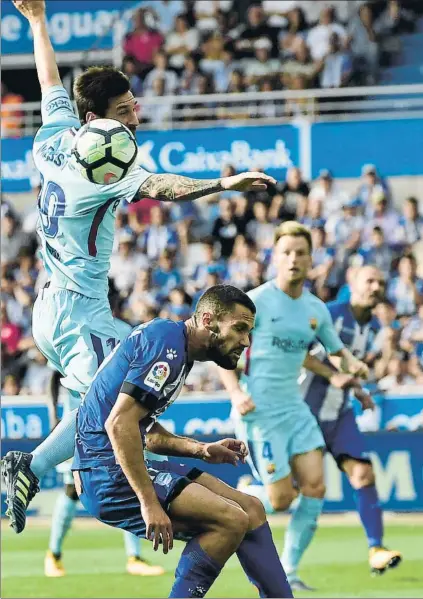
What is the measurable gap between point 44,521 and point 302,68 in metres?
9.03

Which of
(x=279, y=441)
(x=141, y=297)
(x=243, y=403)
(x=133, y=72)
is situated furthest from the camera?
(x=133, y=72)

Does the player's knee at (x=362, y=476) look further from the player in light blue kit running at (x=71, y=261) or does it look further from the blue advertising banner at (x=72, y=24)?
the blue advertising banner at (x=72, y=24)

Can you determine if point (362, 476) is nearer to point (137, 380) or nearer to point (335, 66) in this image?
point (137, 380)

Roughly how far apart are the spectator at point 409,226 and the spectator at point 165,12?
5664mm

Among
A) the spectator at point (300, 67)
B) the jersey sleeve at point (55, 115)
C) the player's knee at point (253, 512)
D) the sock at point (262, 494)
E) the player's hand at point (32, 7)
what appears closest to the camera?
the player's knee at point (253, 512)

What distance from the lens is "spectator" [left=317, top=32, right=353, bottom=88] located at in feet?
65.2

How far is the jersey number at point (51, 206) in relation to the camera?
7.24m

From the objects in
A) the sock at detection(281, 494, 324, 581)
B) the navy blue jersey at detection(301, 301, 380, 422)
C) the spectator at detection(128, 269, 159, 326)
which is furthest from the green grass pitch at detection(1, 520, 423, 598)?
the spectator at detection(128, 269, 159, 326)

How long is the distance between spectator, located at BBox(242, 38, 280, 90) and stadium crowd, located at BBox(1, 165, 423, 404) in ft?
6.63

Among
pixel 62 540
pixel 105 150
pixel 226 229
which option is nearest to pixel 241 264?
pixel 226 229

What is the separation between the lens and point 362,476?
33.7ft

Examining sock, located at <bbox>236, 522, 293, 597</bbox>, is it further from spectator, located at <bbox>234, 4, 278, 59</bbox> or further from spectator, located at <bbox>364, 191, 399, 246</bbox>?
spectator, located at <bbox>234, 4, 278, 59</bbox>

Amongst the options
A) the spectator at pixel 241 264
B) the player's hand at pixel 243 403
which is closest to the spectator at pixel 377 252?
the spectator at pixel 241 264

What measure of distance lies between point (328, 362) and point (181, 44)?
11219mm
